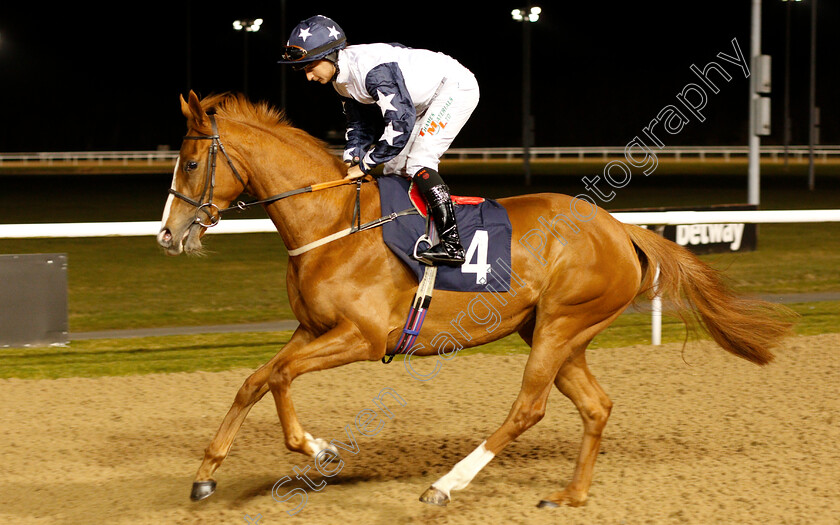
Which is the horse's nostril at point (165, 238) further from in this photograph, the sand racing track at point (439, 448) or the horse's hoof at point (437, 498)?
the horse's hoof at point (437, 498)

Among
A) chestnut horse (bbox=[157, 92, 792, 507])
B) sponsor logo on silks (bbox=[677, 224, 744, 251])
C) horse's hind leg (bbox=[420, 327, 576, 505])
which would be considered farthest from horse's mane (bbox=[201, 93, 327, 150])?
sponsor logo on silks (bbox=[677, 224, 744, 251])

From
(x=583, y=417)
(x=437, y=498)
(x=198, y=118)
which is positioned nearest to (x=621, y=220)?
(x=583, y=417)

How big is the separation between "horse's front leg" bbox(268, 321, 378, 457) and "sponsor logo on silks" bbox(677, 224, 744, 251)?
4492 mm

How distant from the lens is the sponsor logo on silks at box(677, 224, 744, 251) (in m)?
7.91

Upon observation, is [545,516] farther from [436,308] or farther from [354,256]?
[354,256]

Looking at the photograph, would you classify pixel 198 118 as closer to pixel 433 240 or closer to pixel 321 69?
pixel 321 69

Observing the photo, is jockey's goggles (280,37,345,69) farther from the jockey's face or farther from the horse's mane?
the horse's mane

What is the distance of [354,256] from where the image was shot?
12.9ft

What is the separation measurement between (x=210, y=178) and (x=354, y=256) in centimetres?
64

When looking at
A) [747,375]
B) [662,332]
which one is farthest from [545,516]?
[662,332]

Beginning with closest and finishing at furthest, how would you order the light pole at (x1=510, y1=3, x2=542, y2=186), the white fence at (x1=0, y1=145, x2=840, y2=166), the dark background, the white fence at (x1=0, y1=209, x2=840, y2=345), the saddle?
A: 1. the saddle
2. the white fence at (x1=0, y1=209, x2=840, y2=345)
3. the light pole at (x1=510, y1=3, x2=542, y2=186)
4. the white fence at (x1=0, y1=145, x2=840, y2=166)
5. the dark background

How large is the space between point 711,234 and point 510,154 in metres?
36.9

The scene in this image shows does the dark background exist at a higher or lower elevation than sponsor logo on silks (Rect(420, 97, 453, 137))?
higher

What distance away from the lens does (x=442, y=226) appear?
3.94 metres
